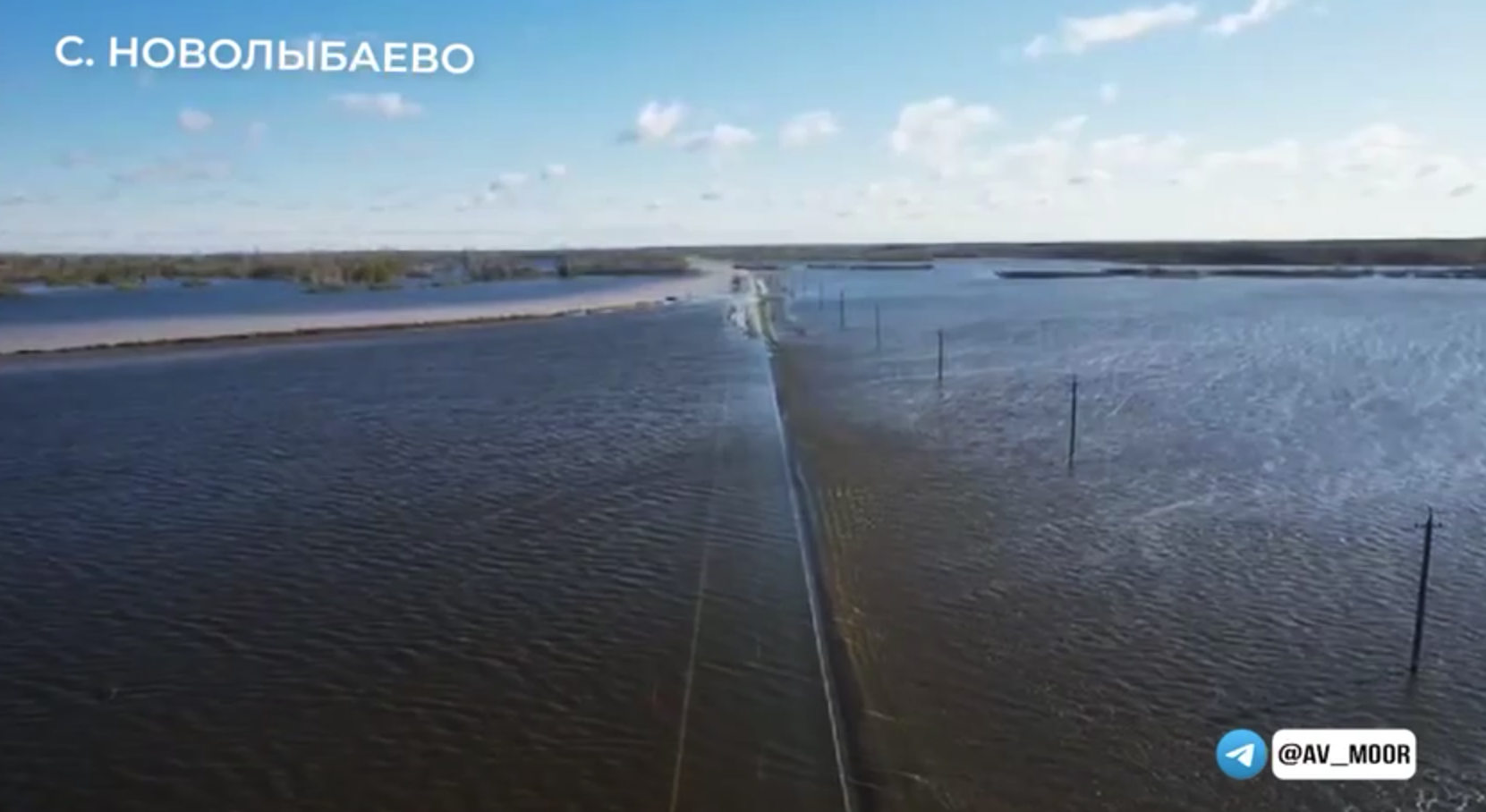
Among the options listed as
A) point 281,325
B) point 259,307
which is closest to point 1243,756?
point 281,325

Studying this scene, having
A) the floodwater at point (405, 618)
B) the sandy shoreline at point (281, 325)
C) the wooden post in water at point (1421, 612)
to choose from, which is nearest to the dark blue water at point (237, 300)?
the sandy shoreline at point (281, 325)

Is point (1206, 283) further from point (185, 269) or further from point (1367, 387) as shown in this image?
point (185, 269)

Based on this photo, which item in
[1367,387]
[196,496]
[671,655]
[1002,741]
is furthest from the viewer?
[1367,387]

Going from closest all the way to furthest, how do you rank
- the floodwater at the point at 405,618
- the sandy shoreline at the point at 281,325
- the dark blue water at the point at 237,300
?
1. the floodwater at the point at 405,618
2. the sandy shoreline at the point at 281,325
3. the dark blue water at the point at 237,300

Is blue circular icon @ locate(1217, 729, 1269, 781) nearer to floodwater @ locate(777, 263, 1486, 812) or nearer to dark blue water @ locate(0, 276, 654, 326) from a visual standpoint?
floodwater @ locate(777, 263, 1486, 812)

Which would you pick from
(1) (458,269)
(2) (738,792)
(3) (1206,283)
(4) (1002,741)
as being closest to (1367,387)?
(4) (1002,741)

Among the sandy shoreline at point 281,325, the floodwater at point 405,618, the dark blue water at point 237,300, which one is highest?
the dark blue water at point 237,300

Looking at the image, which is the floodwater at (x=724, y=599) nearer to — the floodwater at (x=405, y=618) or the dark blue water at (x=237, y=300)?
the floodwater at (x=405, y=618)
